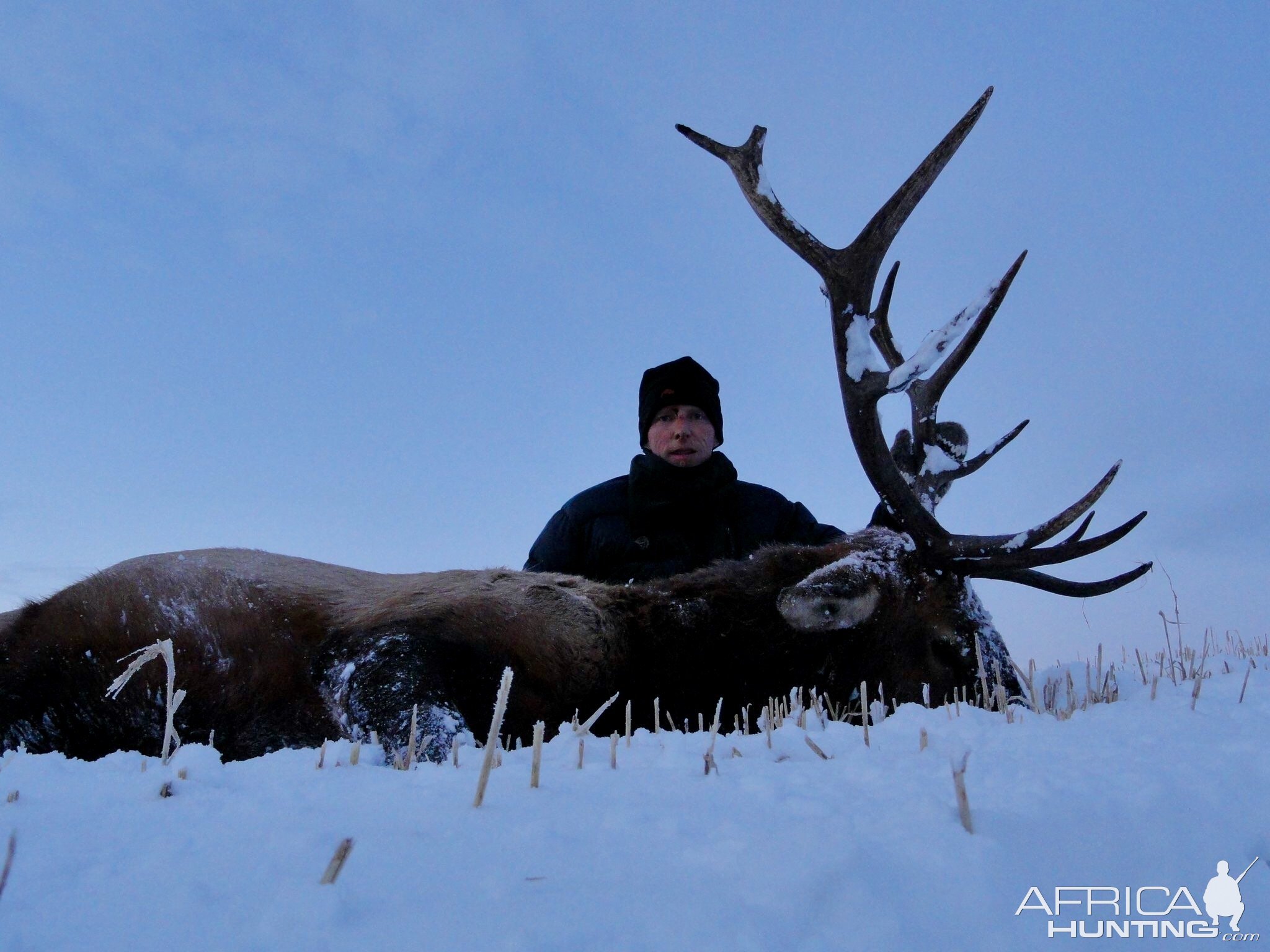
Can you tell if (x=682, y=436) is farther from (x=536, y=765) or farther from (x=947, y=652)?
(x=536, y=765)

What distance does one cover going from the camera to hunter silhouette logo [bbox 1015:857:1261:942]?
1073 mm

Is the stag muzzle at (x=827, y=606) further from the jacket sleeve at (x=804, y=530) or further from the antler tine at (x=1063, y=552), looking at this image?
the jacket sleeve at (x=804, y=530)

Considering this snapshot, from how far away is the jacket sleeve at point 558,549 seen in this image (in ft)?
21.1

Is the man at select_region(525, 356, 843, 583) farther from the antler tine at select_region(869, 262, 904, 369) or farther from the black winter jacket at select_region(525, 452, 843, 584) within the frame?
the antler tine at select_region(869, 262, 904, 369)

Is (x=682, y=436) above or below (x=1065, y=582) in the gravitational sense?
above

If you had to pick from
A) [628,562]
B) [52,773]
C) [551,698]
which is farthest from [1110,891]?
[628,562]

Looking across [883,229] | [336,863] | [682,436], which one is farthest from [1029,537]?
[336,863]

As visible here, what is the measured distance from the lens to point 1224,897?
1.14 m

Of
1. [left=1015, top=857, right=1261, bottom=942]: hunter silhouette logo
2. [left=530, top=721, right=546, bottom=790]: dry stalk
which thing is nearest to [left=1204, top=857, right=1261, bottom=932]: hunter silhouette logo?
[left=1015, top=857, right=1261, bottom=942]: hunter silhouette logo

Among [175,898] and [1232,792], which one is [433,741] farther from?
[1232,792]

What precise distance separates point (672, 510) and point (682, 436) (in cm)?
69

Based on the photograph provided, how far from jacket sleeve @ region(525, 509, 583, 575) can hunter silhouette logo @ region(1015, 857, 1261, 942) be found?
523 centimetres

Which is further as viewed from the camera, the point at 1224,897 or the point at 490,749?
the point at 490,749

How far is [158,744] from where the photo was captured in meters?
4.06
